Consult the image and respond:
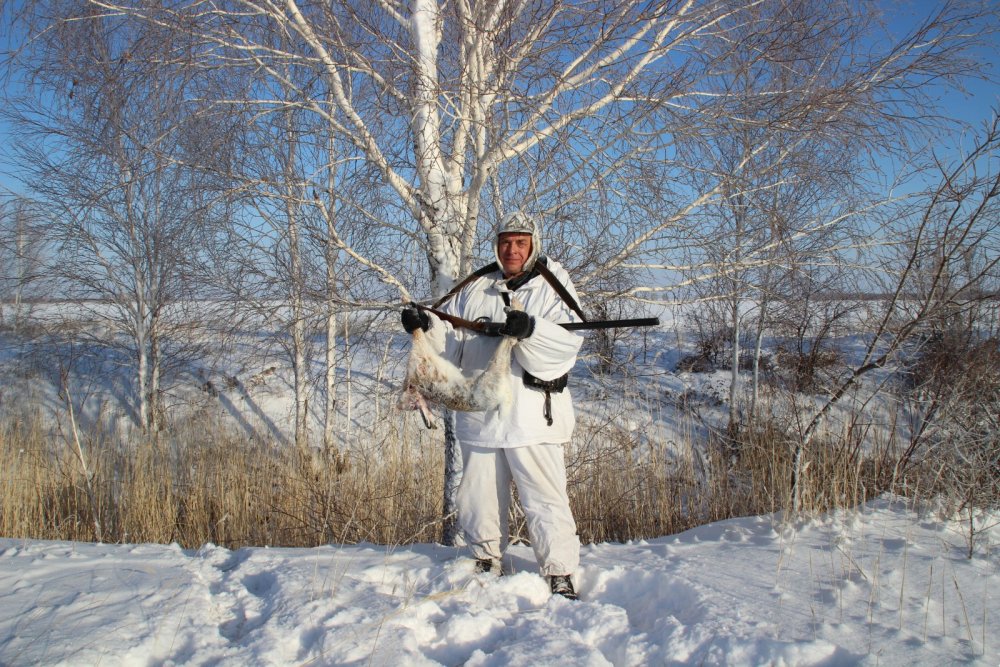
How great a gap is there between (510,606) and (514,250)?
1.52 meters

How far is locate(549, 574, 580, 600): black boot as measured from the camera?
253 centimetres

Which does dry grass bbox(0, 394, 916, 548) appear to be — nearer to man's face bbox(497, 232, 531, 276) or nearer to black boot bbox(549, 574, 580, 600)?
black boot bbox(549, 574, 580, 600)

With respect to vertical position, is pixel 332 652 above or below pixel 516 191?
below

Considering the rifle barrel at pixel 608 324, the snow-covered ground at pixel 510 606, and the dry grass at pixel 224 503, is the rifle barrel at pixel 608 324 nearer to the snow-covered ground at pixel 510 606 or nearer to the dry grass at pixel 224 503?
the snow-covered ground at pixel 510 606

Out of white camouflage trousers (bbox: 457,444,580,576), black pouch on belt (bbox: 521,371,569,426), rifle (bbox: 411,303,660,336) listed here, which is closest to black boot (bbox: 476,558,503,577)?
white camouflage trousers (bbox: 457,444,580,576)

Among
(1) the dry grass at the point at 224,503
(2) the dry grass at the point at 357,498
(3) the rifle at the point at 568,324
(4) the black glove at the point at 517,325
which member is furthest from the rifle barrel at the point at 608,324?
(1) the dry grass at the point at 224,503

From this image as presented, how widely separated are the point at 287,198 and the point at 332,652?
227 centimetres

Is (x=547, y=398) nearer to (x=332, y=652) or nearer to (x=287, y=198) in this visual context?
(x=332, y=652)

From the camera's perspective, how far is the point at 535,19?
2963 millimetres

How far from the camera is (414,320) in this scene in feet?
8.62

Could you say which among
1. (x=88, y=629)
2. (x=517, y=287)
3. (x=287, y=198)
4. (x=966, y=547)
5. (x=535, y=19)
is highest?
(x=535, y=19)

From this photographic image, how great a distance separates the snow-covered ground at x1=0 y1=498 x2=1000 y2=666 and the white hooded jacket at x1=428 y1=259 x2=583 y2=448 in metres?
0.61

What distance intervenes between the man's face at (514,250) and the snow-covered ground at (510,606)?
1366mm

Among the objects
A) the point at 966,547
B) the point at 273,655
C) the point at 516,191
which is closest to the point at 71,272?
the point at 516,191
